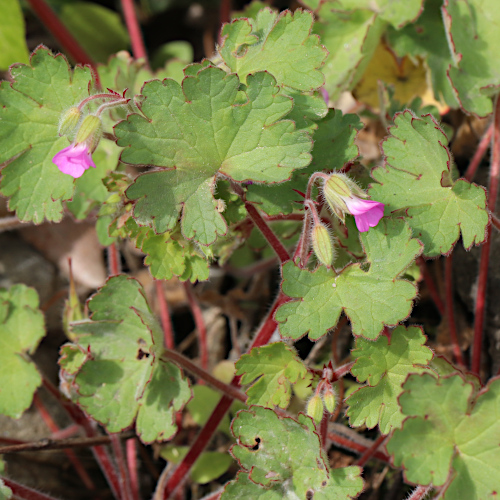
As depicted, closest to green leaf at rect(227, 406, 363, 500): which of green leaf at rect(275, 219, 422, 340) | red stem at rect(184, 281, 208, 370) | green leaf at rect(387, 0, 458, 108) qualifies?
green leaf at rect(275, 219, 422, 340)

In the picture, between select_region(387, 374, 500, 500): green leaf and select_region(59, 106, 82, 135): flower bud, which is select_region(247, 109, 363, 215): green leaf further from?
select_region(387, 374, 500, 500): green leaf

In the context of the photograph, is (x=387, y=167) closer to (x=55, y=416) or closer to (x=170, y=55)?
(x=55, y=416)

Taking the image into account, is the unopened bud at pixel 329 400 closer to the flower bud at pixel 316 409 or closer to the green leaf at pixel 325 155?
the flower bud at pixel 316 409

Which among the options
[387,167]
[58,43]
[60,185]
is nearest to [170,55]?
[58,43]

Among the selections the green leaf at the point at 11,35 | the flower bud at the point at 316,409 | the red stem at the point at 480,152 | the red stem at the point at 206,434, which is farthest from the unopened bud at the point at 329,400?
the green leaf at the point at 11,35

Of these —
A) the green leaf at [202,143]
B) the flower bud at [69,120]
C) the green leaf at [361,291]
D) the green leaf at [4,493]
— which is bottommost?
the green leaf at [4,493]
